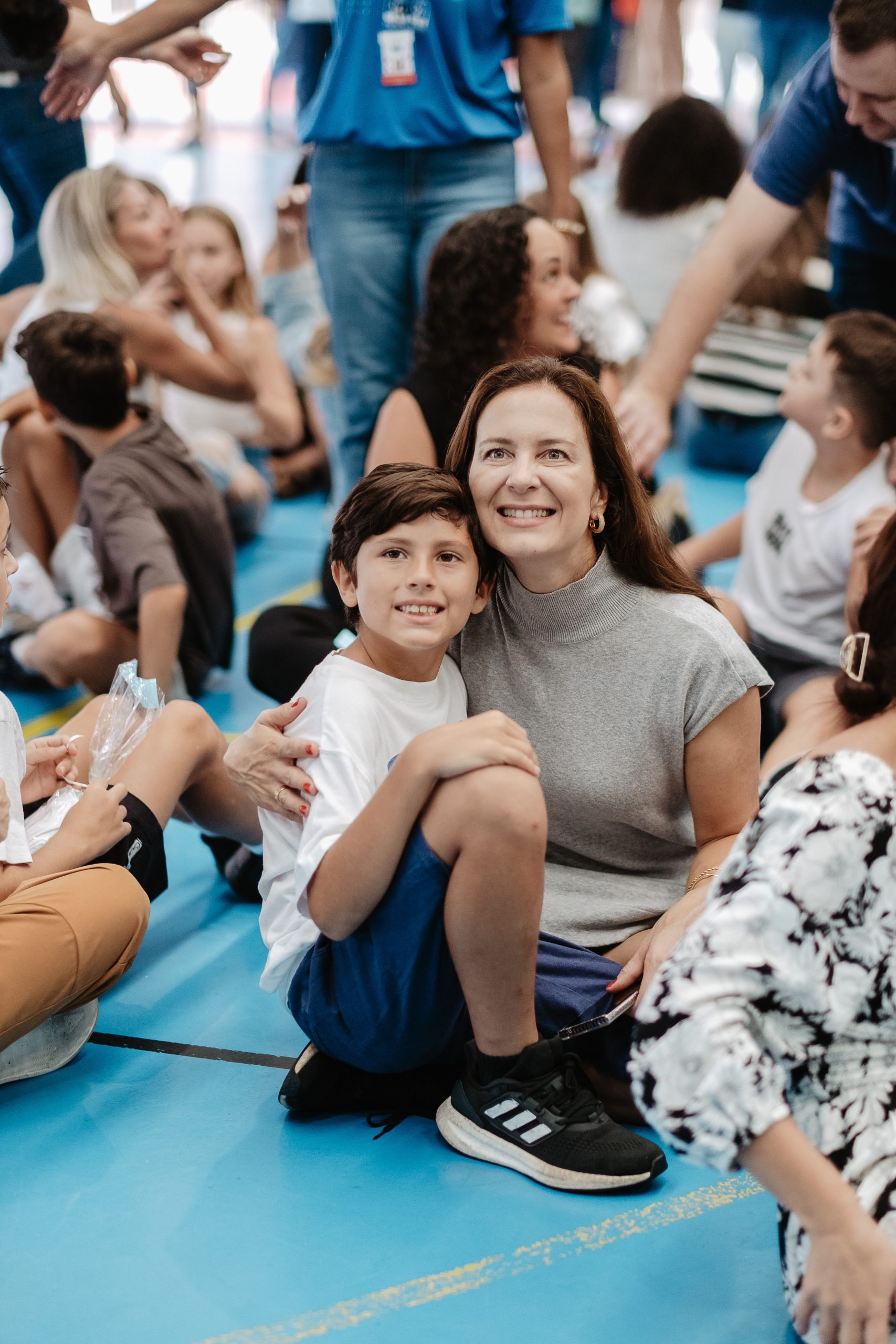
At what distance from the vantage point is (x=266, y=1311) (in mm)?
1464

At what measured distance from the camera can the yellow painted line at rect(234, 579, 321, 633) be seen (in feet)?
12.5

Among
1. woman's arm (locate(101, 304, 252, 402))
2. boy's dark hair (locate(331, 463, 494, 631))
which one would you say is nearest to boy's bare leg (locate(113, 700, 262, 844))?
boy's dark hair (locate(331, 463, 494, 631))

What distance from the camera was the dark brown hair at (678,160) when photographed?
4.73 m

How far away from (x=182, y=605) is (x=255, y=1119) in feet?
4.60

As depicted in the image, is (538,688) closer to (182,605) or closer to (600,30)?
(182,605)

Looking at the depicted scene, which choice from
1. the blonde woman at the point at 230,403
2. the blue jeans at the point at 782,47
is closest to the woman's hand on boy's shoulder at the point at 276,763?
the blonde woman at the point at 230,403

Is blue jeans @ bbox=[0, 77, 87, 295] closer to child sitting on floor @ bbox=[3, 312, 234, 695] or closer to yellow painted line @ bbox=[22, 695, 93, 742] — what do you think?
child sitting on floor @ bbox=[3, 312, 234, 695]

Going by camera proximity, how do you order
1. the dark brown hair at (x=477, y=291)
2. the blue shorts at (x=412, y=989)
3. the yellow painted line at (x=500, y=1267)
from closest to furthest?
the yellow painted line at (x=500, y=1267)
the blue shorts at (x=412, y=989)
the dark brown hair at (x=477, y=291)

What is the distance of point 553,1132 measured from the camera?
1.66 meters

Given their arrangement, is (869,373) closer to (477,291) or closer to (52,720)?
(477,291)

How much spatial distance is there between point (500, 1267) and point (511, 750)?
60 centimetres

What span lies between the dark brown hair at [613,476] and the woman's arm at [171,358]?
179cm

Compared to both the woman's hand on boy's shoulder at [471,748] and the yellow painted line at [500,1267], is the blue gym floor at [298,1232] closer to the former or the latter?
the yellow painted line at [500,1267]

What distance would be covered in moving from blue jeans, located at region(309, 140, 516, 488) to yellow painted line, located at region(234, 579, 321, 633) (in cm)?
83
